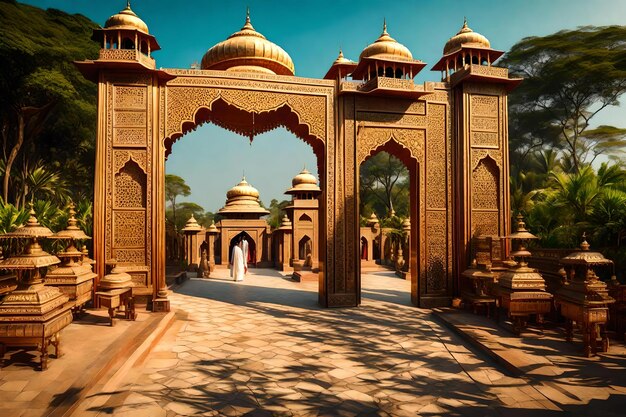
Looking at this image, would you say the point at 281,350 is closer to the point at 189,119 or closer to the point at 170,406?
the point at 170,406

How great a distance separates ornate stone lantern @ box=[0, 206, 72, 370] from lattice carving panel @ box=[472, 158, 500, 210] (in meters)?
7.83

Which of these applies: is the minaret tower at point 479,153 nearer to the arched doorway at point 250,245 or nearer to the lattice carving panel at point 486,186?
the lattice carving panel at point 486,186

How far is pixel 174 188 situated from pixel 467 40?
35806 mm

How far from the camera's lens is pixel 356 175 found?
8984 millimetres

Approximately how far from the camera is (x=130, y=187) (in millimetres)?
8016

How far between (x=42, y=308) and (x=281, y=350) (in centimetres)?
290

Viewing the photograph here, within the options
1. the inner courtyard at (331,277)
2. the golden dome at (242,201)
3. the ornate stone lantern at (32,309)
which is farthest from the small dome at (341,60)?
the golden dome at (242,201)

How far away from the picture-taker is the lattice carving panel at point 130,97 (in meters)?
7.95

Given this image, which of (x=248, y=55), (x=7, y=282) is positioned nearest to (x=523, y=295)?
(x=248, y=55)

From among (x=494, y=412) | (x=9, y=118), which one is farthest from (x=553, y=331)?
(x=9, y=118)

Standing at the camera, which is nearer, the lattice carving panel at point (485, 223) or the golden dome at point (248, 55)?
the lattice carving panel at point (485, 223)

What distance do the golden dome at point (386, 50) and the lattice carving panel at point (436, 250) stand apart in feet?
11.8

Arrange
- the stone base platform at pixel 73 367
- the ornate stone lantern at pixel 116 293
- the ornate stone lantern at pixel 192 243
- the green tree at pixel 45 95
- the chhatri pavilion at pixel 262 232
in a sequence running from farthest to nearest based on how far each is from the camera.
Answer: the ornate stone lantern at pixel 192 243 < the chhatri pavilion at pixel 262 232 < the green tree at pixel 45 95 < the ornate stone lantern at pixel 116 293 < the stone base platform at pixel 73 367

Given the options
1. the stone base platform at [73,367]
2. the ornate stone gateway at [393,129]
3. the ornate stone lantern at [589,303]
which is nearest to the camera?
the stone base platform at [73,367]
